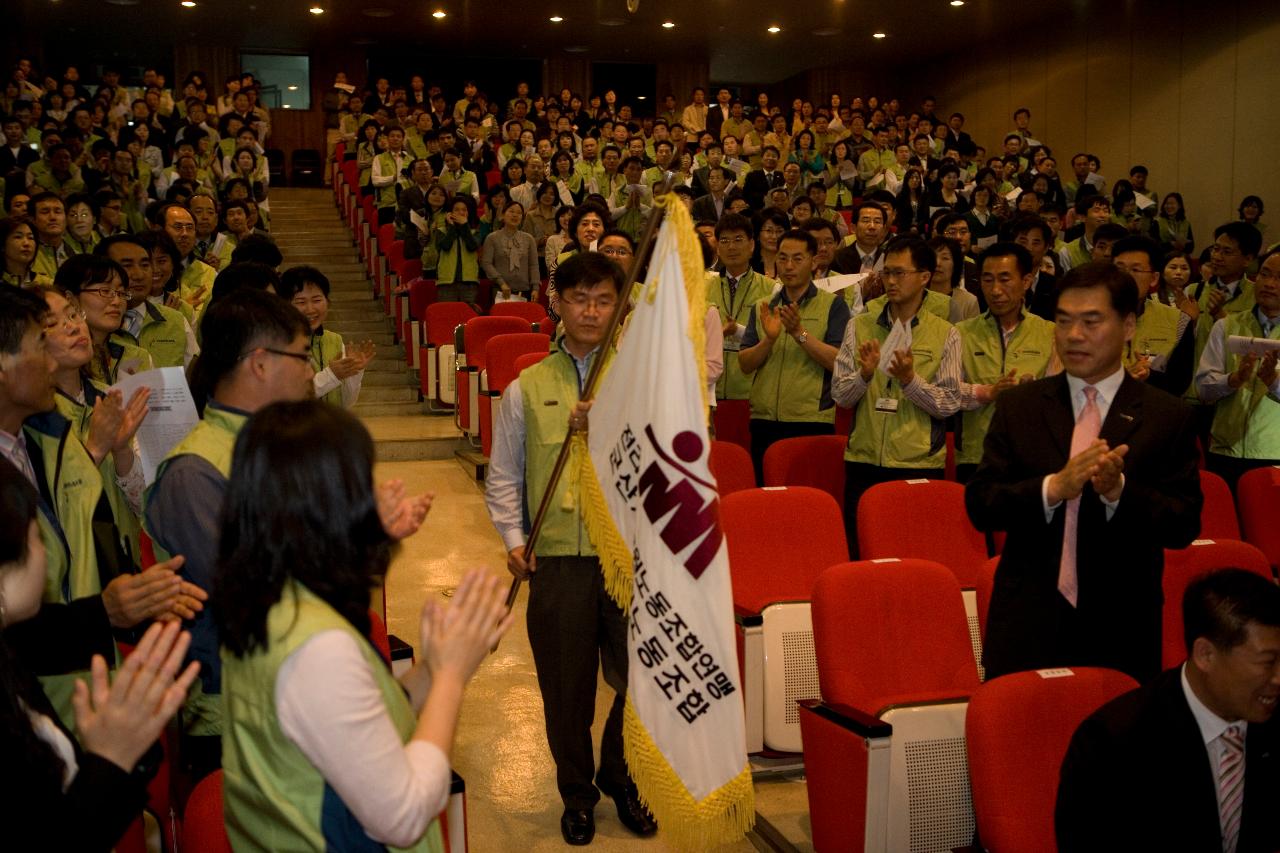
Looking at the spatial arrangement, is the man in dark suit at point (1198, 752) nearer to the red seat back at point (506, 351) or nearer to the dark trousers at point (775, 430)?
the dark trousers at point (775, 430)

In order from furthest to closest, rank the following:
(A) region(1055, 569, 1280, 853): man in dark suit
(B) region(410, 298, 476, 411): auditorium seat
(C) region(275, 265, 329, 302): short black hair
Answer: (B) region(410, 298, 476, 411): auditorium seat
(C) region(275, 265, 329, 302): short black hair
(A) region(1055, 569, 1280, 853): man in dark suit

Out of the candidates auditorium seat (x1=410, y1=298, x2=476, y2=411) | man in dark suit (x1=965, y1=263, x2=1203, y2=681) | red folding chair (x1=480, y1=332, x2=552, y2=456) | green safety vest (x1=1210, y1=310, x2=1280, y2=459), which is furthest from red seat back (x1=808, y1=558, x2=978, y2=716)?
auditorium seat (x1=410, y1=298, x2=476, y2=411)

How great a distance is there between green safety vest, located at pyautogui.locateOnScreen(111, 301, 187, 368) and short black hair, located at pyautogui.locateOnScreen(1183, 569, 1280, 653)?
3762 millimetres

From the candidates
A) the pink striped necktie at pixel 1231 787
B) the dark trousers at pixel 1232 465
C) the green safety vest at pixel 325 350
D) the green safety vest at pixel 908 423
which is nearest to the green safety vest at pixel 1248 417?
the dark trousers at pixel 1232 465

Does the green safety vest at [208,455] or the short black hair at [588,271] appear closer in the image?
the green safety vest at [208,455]

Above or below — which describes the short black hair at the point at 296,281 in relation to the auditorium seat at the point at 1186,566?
above

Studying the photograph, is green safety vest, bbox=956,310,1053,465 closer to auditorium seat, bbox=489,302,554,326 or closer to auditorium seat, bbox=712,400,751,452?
auditorium seat, bbox=712,400,751,452

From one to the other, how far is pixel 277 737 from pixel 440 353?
22.2 ft

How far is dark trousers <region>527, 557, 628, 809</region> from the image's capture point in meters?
3.08

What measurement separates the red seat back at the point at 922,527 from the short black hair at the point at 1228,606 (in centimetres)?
152

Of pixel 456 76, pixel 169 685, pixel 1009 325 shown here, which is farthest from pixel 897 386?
pixel 456 76

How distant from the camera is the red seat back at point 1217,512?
4.16 meters

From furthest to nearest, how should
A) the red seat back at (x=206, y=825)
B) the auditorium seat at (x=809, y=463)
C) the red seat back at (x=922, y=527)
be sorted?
the auditorium seat at (x=809, y=463), the red seat back at (x=922, y=527), the red seat back at (x=206, y=825)

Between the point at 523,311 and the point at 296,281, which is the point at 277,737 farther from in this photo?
the point at 523,311
